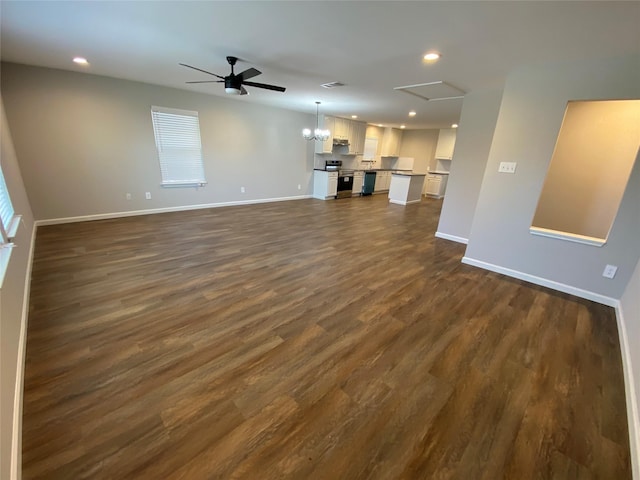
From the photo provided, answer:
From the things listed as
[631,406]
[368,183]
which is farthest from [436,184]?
[631,406]

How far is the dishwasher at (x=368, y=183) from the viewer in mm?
8930

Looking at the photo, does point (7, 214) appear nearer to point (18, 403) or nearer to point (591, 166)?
point (18, 403)

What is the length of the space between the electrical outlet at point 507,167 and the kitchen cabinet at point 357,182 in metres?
5.51

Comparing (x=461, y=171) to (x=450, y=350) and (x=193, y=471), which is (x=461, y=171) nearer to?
(x=450, y=350)

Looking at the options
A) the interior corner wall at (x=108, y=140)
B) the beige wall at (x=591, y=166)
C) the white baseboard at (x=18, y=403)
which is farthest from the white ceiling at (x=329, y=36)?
the white baseboard at (x=18, y=403)

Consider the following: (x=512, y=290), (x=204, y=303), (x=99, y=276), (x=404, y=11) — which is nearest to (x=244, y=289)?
(x=204, y=303)

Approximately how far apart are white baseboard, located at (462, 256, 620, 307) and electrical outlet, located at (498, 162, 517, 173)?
1184 millimetres

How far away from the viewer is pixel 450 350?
202cm

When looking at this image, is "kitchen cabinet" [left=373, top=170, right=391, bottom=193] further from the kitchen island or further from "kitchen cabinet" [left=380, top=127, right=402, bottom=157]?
the kitchen island

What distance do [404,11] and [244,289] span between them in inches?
105

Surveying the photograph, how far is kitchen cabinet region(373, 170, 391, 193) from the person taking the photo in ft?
31.0

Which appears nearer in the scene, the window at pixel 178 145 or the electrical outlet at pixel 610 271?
the electrical outlet at pixel 610 271

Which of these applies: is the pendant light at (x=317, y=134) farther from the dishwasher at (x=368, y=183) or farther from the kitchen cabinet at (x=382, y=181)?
the kitchen cabinet at (x=382, y=181)

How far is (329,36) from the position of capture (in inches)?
92.6
